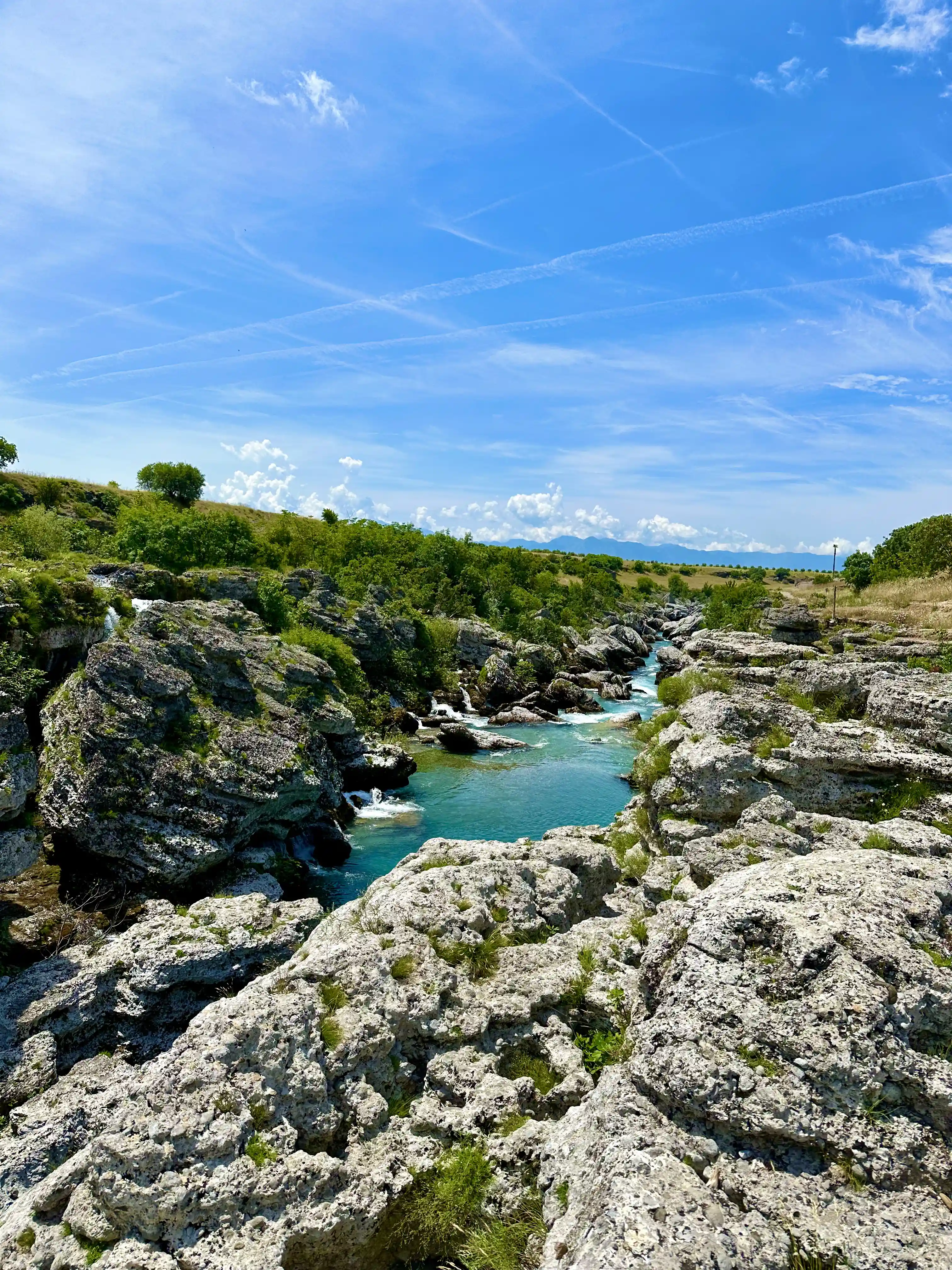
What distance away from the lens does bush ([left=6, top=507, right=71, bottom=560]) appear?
177ft

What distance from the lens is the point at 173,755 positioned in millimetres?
25656

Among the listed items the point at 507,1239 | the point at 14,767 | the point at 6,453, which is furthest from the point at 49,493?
the point at 507,1239

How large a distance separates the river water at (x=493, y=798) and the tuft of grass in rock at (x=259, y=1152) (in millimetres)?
20840

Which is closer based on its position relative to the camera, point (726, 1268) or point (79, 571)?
point (726, 1268)

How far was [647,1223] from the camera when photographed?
536 centimetres

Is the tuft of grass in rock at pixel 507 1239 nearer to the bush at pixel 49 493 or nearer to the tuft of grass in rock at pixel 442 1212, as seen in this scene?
the tuft of grass in rock at pixel 442 1212

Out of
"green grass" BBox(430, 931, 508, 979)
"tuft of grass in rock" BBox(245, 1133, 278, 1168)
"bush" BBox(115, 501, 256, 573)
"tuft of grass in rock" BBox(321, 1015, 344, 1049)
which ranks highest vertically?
"bush" BBox(115, 501, 256, 573)

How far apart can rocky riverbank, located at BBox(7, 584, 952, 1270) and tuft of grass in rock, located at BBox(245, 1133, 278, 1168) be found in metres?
0.03

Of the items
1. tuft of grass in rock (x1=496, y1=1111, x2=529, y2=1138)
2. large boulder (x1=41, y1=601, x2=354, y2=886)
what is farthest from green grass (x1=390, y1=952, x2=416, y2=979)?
large boulder (x1=41, y1=601, x2=354, y2=886)

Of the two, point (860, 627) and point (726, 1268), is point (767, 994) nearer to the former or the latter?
point (726, 1268)

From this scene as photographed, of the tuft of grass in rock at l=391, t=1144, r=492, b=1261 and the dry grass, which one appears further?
the dry grass

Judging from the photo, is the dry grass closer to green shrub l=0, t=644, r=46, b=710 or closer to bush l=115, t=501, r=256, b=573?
green shrub l=0, t=644, r=46, b=710

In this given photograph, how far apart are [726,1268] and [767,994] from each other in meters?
2.31

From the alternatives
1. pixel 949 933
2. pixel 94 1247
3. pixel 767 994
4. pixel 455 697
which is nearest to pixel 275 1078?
pixel 94 1247
